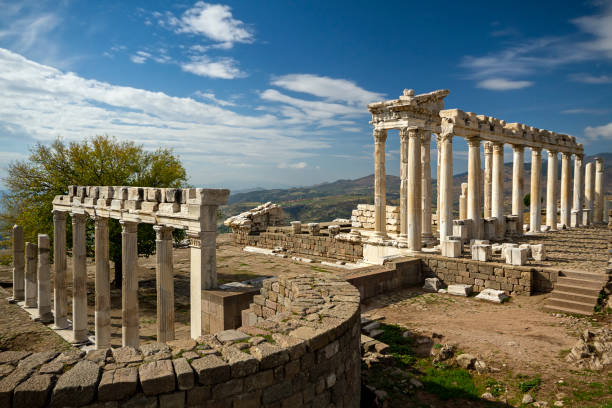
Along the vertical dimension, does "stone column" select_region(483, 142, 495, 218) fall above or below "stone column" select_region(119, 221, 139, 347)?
above

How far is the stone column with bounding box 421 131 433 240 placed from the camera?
20361mm

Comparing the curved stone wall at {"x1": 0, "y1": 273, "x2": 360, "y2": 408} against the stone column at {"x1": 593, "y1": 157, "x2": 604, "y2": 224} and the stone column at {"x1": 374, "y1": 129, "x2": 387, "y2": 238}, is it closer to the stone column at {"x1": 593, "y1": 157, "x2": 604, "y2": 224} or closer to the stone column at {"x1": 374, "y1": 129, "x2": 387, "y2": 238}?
the stone column at {"x1": 374, "y1": 129, "x2": 387, "y2": 238}

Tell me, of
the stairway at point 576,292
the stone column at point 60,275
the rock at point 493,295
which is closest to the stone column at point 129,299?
the stone column at point 60,275

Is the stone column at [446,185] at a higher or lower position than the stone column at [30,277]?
higher

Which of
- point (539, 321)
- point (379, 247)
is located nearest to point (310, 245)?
point (379, 247)

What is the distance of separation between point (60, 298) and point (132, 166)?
7.36m

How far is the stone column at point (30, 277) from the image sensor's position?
17.4 m

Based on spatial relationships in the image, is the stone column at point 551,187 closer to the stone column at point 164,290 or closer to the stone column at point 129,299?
the stone column at point 164,290

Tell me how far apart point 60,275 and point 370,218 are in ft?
59.1

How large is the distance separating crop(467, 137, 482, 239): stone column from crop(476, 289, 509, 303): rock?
7.97 meters

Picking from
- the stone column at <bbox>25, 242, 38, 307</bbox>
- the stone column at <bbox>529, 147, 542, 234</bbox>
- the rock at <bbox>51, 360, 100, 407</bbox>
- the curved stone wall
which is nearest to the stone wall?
the stone column at <bbox>529, 147, 542, 234</bbox>

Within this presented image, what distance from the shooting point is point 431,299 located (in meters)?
13.8

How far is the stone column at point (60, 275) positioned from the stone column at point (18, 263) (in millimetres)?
3784

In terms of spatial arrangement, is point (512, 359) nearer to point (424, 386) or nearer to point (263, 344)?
point (424, 386)
